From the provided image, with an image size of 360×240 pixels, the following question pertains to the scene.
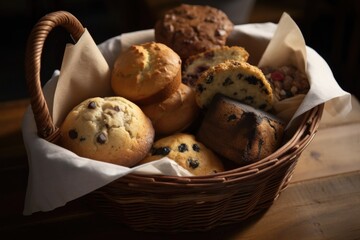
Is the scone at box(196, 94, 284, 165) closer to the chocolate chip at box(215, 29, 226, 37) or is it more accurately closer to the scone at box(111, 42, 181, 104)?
the scone at box(111, 42, 181, 104)

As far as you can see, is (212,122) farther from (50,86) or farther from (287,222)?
(50,86)

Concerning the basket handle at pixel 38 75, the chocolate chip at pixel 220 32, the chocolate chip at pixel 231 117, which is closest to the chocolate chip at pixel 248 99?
the chocolate chip at pixel 231 117

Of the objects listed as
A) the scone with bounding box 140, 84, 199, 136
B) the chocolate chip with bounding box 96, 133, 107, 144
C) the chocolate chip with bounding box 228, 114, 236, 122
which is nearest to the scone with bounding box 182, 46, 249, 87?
the scone with bounding box 140, 84, 199, 136

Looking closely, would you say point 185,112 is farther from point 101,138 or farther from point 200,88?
point 101,138

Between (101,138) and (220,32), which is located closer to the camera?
(101,138)

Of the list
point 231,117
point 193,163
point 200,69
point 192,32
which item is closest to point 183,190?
point 193,163

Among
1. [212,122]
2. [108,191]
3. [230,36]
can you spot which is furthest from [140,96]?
[230,36]

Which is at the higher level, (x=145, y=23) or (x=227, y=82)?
(x=227, y=82)

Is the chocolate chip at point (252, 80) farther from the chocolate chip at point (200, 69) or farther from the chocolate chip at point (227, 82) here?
the chocolate chip at point (200, 69)
